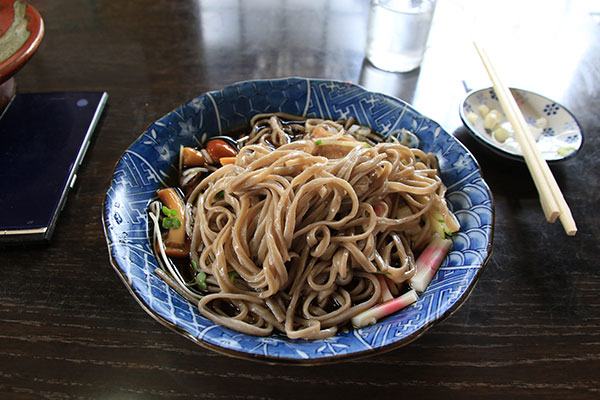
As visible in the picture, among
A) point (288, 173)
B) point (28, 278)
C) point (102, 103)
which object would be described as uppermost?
point (288, 173)

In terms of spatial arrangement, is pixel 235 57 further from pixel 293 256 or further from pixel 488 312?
pixel 488 312

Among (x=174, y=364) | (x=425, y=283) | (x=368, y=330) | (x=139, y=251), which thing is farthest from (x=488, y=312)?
(x=139, y=251)

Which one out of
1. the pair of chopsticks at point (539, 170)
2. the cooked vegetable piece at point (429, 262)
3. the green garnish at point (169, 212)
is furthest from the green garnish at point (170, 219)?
the pair of chopsticks at point (539, 170)

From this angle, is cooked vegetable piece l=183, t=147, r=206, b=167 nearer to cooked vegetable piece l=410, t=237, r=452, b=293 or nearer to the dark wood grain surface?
the dark wood grain surface

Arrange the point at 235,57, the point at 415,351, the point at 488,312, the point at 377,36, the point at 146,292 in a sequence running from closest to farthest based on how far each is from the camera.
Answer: the point at 146,292 < the point at 415,351 < the point at 488,312 < the point at 377,36 < the point at 235,57

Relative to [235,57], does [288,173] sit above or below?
above

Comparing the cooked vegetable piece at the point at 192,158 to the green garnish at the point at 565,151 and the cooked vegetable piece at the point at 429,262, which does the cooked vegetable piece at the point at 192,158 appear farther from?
the green garnish at the point at 565,151

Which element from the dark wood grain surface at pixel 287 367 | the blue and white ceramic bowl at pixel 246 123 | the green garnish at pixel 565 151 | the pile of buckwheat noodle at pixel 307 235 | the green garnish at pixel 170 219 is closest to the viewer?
the blue and white ceramic bowl at pixel 246 123
